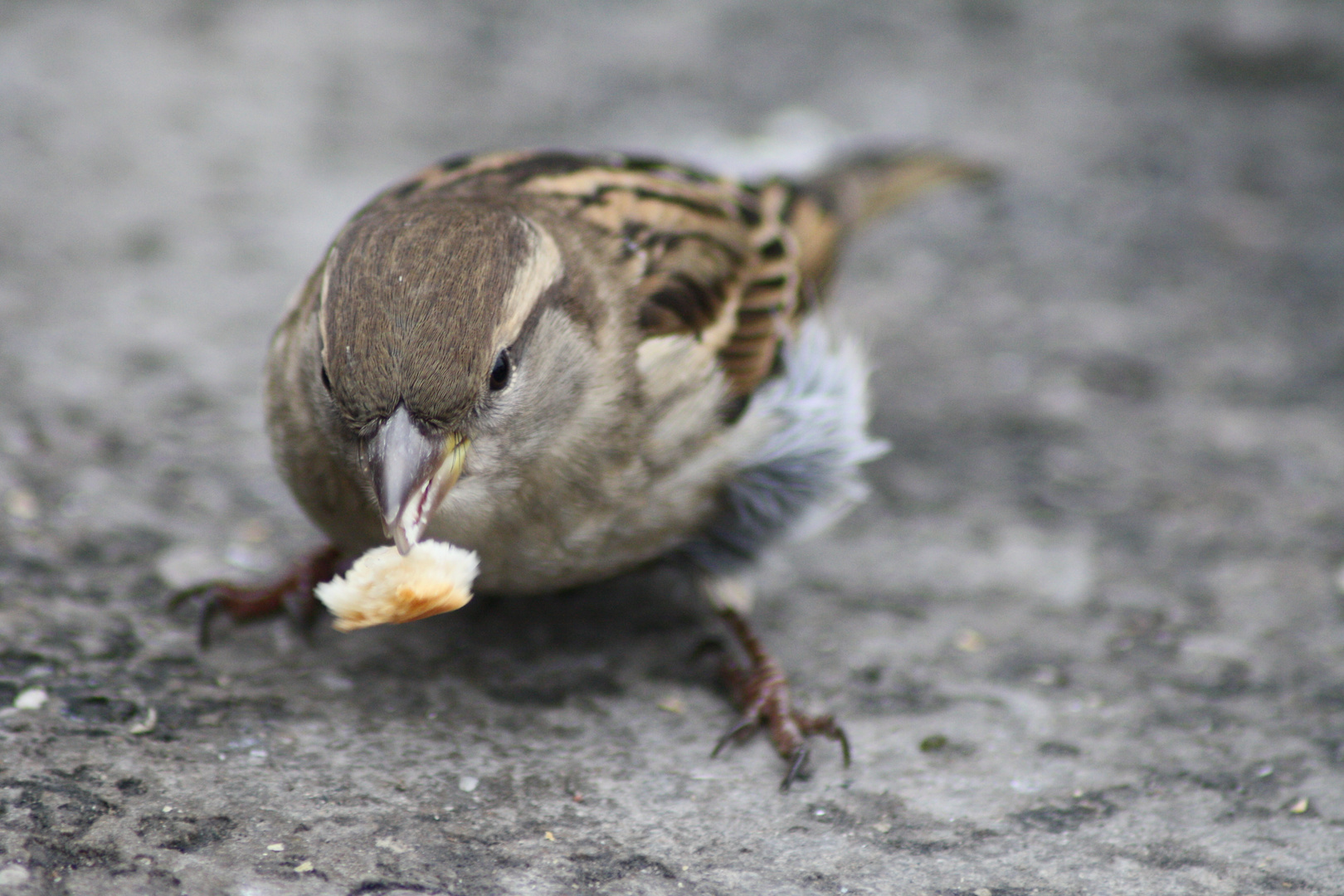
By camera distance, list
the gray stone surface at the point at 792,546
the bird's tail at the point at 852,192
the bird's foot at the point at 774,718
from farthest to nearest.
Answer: the bird's tail at the point at 852,192, the bird's foot at the point at 774,718, the gray stone surface at the point at 792,546

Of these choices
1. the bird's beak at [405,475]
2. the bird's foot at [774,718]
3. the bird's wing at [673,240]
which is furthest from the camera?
the bird's wing at [673,240]

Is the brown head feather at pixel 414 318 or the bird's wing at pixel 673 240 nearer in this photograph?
the brown head feather at pixel 414 318

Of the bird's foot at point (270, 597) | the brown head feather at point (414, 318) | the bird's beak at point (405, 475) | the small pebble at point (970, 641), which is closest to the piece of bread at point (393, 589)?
the bird's beak at point (405, 475)

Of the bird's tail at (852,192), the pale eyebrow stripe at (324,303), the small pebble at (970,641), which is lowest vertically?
the small pebble at (970,641)

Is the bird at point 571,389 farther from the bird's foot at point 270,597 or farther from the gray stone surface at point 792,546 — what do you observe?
the gray stone surface at point 792,546

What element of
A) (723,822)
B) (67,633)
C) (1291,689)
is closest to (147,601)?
(67,633)

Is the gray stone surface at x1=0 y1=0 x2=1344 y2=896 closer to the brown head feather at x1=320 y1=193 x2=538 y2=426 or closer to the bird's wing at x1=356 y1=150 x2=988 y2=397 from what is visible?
the bird's wing at x1=356 y1=150 x2=988 y2=397

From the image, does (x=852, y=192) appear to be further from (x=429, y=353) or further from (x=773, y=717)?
(x=429, y=353)
